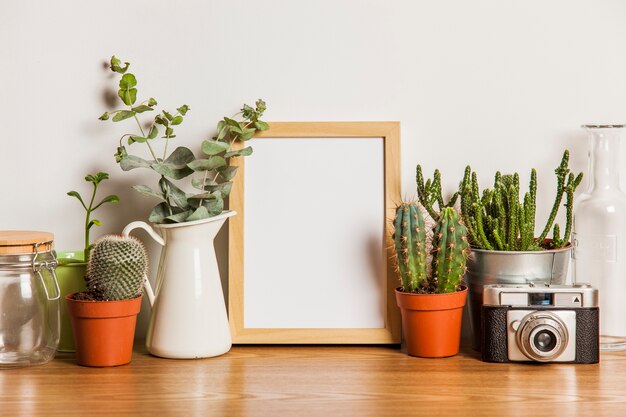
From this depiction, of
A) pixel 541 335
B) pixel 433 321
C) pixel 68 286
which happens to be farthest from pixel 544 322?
pixel 68 286

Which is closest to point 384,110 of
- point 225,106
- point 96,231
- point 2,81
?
point 225,106

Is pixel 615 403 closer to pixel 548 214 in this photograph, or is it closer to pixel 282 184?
pixel 548 214

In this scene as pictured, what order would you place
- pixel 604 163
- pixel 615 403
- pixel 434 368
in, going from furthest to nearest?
pixel 604 163 < pixel 434 368 < pixel 615 403

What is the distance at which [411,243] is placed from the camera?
1238mm

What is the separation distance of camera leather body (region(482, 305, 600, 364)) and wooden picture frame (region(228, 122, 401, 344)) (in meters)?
0.17

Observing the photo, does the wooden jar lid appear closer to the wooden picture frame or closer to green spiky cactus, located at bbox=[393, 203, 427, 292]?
the wooden picture frame

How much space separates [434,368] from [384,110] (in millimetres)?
464

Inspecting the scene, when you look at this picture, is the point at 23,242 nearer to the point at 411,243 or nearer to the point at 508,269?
the point at 411,243

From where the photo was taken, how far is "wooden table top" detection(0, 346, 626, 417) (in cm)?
103

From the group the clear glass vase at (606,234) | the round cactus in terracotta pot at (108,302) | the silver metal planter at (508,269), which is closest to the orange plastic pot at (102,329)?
the round cactus in terracotta pot at (108,302)

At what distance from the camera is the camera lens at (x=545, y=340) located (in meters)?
1.20

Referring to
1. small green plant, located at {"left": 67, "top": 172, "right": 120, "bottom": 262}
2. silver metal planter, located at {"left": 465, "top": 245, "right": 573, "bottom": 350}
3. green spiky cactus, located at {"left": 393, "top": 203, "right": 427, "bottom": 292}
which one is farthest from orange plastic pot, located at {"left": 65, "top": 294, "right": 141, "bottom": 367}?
silver metal planter, located at {"left": 465, "top": 245, "right": 573, "bottom": 350}

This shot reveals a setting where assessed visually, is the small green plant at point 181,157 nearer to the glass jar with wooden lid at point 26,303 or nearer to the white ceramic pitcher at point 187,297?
the white ceramic pitcher at point 187,297

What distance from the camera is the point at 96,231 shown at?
4.66ft
